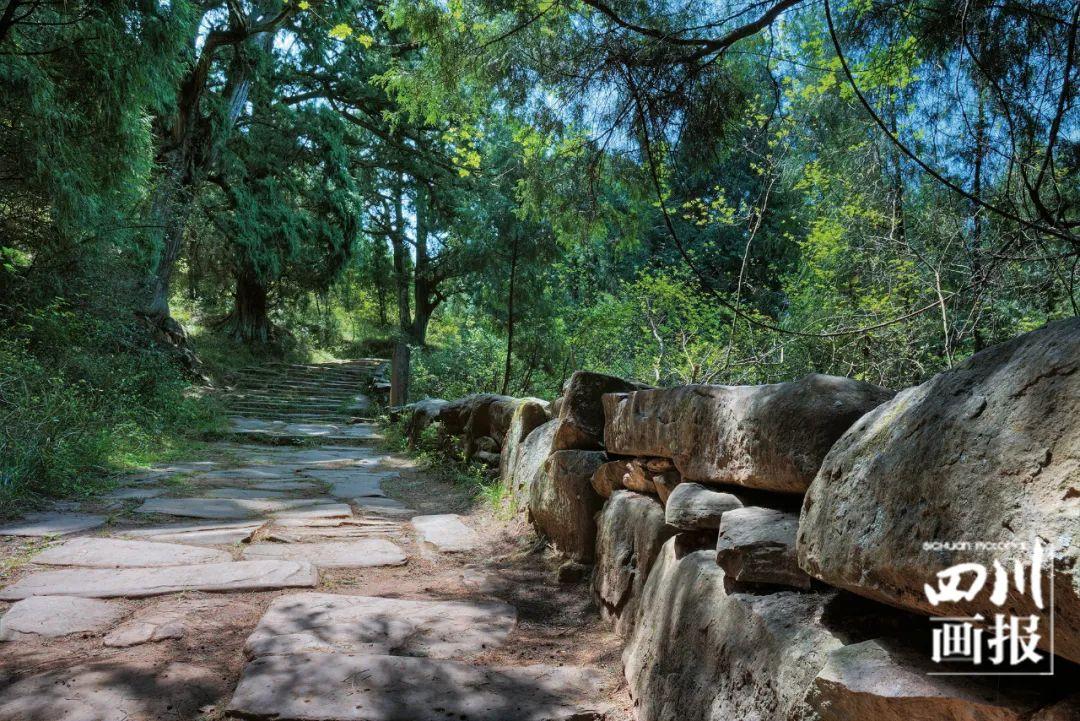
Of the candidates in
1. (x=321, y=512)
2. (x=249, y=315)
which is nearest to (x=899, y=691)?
(x=321, y=512)

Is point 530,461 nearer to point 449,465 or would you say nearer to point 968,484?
point 449,465

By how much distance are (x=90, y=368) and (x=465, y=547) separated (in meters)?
5.30

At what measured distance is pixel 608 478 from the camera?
9.44ft

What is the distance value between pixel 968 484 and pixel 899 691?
31cm

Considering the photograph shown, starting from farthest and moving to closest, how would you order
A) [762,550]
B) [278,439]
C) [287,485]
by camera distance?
1. [278,439]
2. [287,485]
3. [762,550]

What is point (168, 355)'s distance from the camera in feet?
29.2

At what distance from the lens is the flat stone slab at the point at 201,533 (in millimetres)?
3467

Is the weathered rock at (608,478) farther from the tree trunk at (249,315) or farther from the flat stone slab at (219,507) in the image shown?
the tree trunk at (249,315)

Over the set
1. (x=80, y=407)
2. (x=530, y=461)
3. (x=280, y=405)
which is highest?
(x=80, y=407)

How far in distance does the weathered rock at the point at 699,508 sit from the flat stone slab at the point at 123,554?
2300 mm

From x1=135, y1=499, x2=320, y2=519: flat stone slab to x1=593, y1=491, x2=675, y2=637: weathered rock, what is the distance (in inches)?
102

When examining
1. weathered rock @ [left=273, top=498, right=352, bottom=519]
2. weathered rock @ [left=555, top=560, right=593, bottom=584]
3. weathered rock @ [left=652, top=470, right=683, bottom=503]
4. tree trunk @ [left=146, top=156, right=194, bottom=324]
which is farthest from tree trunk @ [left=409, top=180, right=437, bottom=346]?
weathered rock @ [left=652, top=470, right=683, bottom=503]

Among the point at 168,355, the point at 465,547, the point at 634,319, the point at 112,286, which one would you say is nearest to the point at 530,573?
the point at 465,547

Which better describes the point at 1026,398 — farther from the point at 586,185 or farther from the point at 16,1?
the point at 16,1
